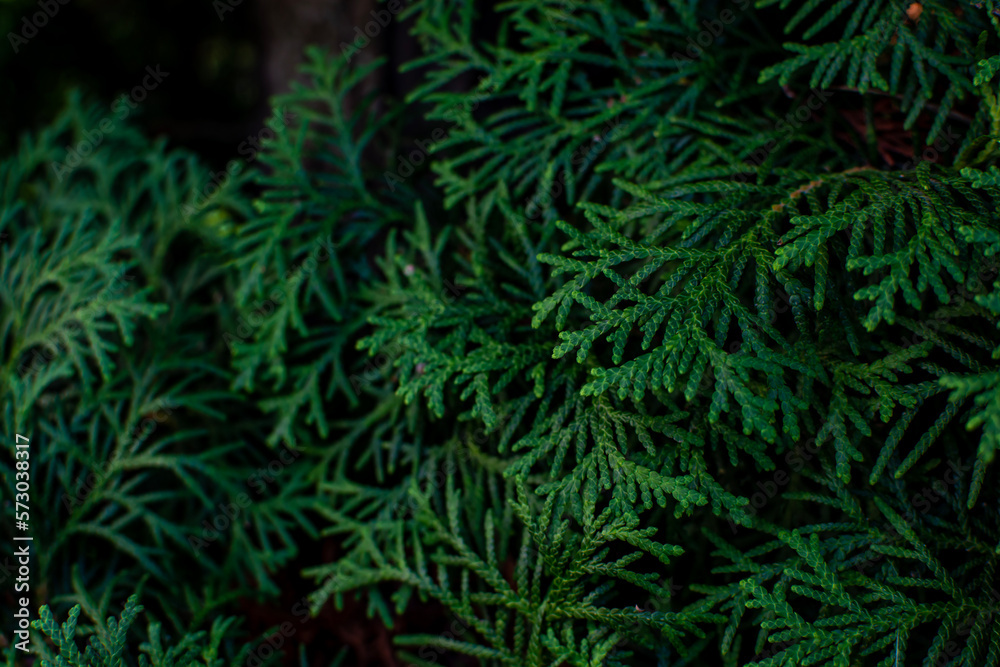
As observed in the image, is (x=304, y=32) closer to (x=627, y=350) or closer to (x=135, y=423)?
(x=135, y=423)

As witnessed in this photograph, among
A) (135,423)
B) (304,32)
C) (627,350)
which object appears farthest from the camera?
(304,32)

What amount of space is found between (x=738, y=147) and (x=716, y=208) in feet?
1.12

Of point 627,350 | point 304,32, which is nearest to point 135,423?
point 627,350

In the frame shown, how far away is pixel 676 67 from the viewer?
75.4 inches

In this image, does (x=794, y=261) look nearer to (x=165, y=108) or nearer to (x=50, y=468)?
(x=50, y=468)

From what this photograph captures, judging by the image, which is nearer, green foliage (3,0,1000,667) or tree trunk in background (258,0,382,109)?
green foliage (3,0,1000,667)

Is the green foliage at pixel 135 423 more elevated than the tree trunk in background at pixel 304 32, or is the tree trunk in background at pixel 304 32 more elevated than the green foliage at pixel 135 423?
the tree trunk in background at pixel 304 32

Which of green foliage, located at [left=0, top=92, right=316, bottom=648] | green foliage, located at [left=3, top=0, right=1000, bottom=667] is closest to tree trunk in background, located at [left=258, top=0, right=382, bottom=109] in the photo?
green foliage, located at [left=3, top=0, right=1000, bottom=667]

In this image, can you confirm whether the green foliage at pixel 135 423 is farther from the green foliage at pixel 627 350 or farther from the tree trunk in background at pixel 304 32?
the tree trunk in background at pixel 304 32

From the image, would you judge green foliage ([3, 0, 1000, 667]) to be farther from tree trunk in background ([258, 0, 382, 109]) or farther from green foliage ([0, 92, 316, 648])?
tree trunk in background ([258, 0, 382, 109])

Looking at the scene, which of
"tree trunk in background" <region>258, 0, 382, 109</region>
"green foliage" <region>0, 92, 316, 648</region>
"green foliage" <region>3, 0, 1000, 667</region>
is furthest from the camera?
"tree trunk in background" <region>258, 0, 382, 109</region>

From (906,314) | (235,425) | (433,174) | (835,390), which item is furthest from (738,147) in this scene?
(235,425)

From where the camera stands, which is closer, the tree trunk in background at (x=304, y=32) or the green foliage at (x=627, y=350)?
the green foliage at (x=627, y=350)

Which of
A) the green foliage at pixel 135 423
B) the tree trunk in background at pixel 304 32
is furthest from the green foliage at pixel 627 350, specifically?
the tree trunk in background at pixel 304 32
